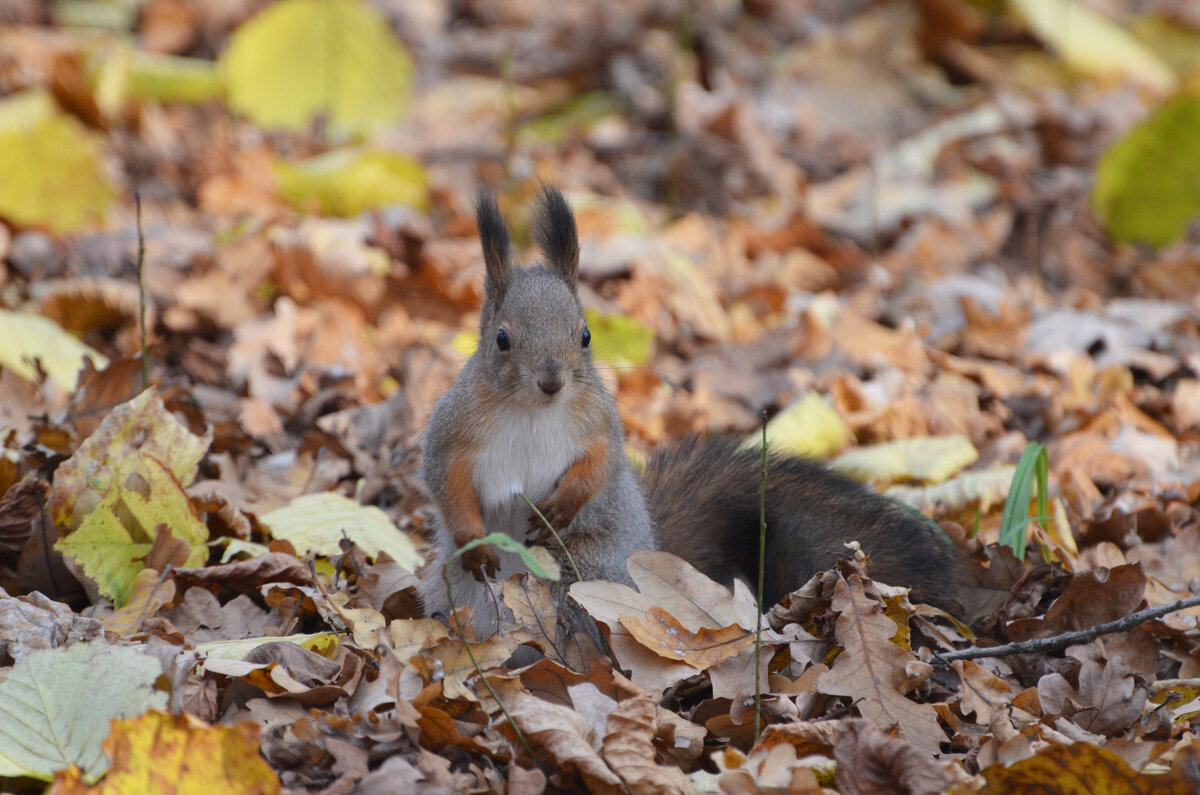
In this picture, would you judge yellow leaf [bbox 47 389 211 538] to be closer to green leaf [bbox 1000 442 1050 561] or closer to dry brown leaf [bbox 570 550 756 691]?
dry brown leaf [bbox 570 550 756 691]

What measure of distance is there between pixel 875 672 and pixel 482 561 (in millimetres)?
857

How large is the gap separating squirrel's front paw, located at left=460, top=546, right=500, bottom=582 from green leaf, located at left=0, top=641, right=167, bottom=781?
30.0 inches

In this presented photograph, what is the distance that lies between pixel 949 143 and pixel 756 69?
1510 mm

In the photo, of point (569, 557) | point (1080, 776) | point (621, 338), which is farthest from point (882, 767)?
point (621, 338)

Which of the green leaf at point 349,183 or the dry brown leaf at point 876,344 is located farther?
the green leaf at point 349,183

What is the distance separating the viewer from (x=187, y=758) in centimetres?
170

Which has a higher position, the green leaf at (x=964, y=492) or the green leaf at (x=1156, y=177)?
the green leaf at (x=1156, y=177)

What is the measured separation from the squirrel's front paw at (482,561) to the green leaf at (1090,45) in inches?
259

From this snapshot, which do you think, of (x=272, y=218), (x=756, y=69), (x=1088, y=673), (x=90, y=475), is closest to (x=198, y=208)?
(x=272, y=218)

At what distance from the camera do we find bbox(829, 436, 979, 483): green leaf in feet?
10.9

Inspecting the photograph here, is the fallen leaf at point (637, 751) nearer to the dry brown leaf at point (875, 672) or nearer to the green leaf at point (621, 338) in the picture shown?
the dry brown leaf at point (875, 672)

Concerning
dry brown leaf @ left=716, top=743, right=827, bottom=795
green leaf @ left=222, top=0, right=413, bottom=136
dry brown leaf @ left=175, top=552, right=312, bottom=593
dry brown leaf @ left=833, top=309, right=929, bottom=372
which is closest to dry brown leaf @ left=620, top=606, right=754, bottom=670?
dry brown leaf @ left=716, top=743, right=827, bottom=795

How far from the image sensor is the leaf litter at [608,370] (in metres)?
1.97

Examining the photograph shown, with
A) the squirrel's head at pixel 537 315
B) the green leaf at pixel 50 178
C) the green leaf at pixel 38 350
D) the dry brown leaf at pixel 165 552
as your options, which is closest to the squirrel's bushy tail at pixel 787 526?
the squirrel's head at pixel 537 315
